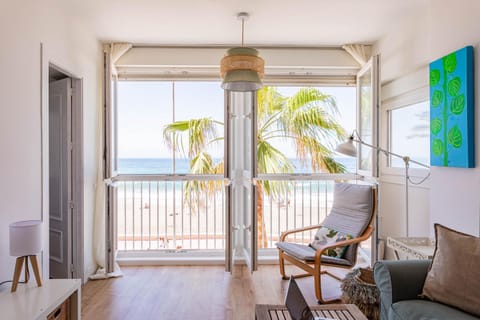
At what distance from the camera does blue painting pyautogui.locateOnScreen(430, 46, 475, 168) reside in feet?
7.07

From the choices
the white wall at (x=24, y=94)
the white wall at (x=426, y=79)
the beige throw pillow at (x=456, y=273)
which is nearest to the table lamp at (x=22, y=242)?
the white wall at (x=24, y=94)

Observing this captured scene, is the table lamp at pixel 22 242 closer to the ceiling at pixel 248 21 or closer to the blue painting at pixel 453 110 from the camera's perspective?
the ceiling at pixel 248 21

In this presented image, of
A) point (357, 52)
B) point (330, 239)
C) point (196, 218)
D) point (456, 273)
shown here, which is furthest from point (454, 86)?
point (196, 218)

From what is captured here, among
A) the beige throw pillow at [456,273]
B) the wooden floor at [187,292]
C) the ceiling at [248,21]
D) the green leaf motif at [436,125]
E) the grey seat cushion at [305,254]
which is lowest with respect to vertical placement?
the wooden floor at [187,292]

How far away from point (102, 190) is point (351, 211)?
2613 mm

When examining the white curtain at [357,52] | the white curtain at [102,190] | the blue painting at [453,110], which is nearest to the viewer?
the blue painting at [453,110]

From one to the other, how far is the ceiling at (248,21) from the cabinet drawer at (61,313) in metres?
2.31

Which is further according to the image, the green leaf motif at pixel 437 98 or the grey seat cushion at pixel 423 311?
the green leaf motif at pixel 437 98

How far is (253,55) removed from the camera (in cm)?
256

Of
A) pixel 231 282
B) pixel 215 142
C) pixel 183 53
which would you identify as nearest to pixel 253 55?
pixel 183 53

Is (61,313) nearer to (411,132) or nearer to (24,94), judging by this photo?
(24,94)

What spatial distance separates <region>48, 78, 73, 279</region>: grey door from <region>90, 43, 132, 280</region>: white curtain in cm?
36

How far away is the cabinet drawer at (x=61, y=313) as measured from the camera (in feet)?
5.80

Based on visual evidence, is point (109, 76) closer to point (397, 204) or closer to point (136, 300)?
point (136, 300)
